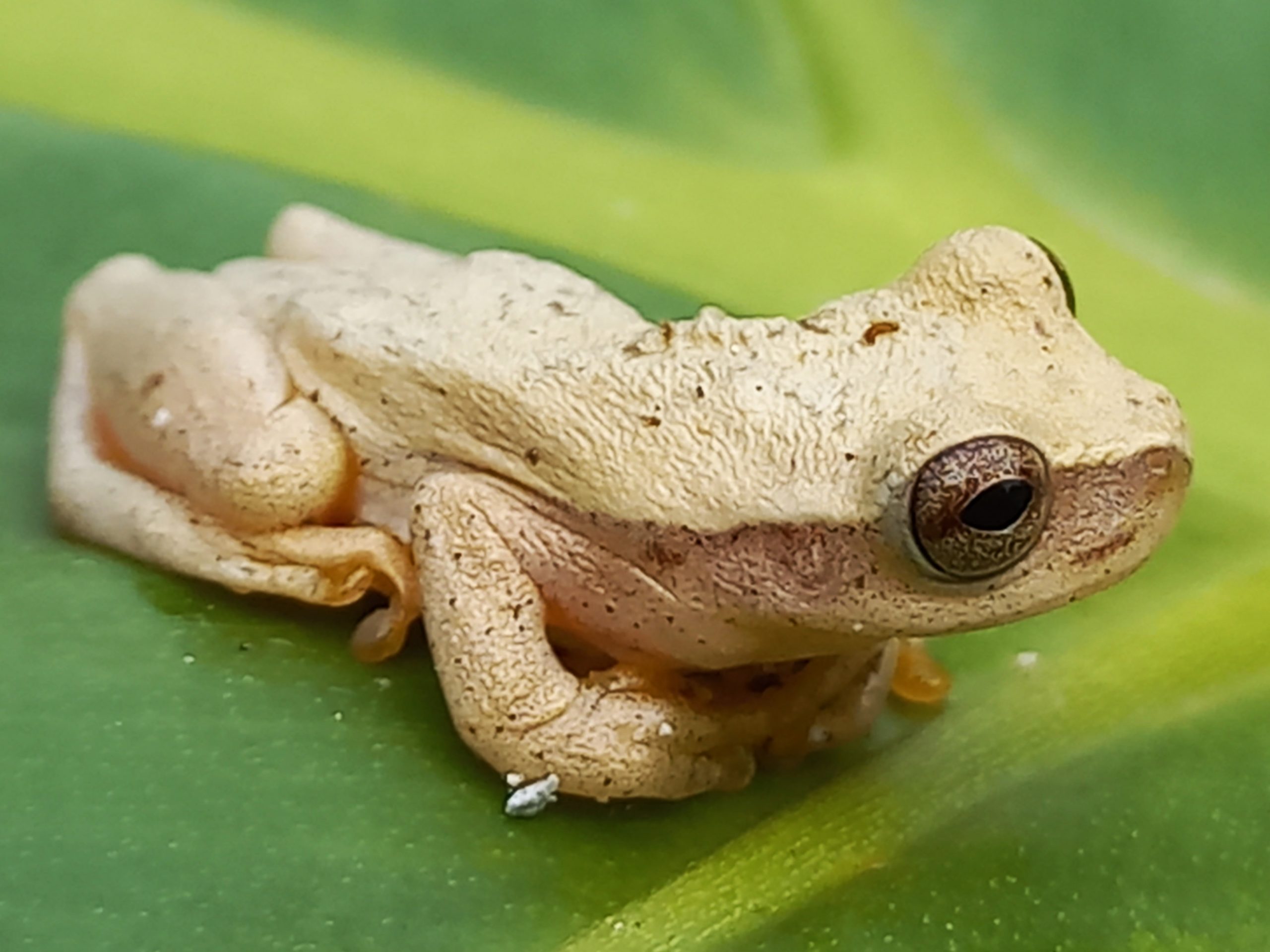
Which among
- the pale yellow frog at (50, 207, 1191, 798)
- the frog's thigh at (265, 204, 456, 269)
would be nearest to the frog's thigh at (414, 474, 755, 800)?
the pale yellow frog at (50, 207, 1191, 798)

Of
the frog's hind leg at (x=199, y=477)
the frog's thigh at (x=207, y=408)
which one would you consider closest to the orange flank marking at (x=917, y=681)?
the frog's hind leg at (x=199, y=477)

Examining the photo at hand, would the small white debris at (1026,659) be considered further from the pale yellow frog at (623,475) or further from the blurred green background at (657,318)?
the pale yellow frog at (623,475)

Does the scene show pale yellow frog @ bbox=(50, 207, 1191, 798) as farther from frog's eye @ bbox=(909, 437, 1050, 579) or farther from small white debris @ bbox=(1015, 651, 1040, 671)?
small white debris @ bbox=(1015, 651, 1040, 671)

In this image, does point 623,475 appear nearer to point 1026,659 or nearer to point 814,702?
point 814,702

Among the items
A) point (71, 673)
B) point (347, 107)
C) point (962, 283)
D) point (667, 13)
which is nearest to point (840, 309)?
point (962, 283)

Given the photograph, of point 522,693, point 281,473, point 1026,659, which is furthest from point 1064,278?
point 281,473

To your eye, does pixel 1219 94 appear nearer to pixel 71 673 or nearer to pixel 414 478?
pixel 414 478
